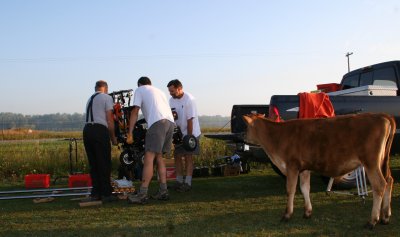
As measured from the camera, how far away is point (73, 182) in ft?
28.0

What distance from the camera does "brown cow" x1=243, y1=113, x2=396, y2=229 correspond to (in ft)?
16.2

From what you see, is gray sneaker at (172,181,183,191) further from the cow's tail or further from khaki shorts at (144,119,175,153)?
the cow's tail

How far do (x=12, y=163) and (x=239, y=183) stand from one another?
6295 millimetres

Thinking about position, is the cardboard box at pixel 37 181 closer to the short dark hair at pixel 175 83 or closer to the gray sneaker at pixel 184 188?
the gray sneaker at pixel 184 188


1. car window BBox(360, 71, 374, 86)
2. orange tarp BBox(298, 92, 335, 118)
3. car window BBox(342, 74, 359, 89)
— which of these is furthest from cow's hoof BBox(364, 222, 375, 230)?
car window BBox(342, 74, 359, 89)

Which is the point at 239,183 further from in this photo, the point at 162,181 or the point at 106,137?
the point at 106,137

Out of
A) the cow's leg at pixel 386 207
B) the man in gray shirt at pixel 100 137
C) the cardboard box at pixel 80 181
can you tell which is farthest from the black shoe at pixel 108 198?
the cow's leg at pixel 386 207

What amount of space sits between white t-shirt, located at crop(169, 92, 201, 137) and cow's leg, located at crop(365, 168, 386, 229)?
393 centimetres

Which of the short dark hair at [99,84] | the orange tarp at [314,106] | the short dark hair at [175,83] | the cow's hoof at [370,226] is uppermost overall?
the short dark hair at [175,83]

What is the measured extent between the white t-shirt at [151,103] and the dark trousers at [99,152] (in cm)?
70

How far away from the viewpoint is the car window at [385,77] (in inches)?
348

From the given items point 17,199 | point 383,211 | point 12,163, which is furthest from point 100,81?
point 12,163

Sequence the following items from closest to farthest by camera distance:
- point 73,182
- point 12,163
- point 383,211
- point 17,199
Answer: point 383,211
point 17,199
point 73,182
point 12,163

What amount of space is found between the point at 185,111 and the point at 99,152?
1.98m
